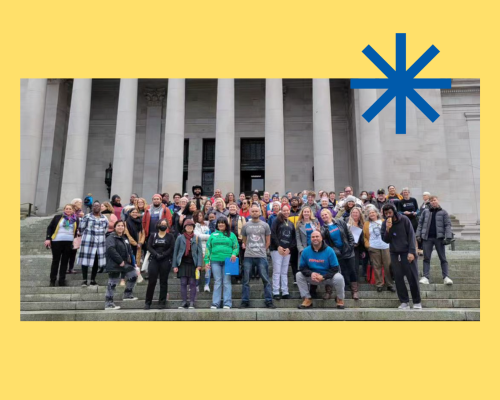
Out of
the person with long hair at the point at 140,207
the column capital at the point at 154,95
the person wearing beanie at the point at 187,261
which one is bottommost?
the person wearing beanie at the point at 187,261

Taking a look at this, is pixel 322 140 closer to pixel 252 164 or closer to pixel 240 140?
pixel 252 164

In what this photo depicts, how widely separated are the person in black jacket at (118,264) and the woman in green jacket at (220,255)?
1974 millimetres

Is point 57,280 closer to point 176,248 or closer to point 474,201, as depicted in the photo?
point 176,248

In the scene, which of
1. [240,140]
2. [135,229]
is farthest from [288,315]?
[240,140]

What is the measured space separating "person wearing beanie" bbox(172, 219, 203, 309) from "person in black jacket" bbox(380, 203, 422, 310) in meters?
4.44

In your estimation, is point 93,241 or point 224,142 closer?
point 93,241

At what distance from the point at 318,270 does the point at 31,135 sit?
20844 millimetres

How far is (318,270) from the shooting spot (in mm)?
8953

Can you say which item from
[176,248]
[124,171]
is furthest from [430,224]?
[124,171]

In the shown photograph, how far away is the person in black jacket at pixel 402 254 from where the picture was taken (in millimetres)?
8969

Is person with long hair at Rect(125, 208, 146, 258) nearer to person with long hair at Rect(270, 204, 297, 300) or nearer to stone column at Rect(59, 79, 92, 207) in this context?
person with long hair at Rect(270, 204, 297, 300)

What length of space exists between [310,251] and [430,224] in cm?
402

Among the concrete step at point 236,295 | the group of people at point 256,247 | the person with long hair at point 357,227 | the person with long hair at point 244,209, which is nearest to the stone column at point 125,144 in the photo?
the group of people at point 256,247

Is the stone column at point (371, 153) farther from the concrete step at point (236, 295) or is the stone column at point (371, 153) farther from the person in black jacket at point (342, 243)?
the person in black jacket at point (342, 243)
